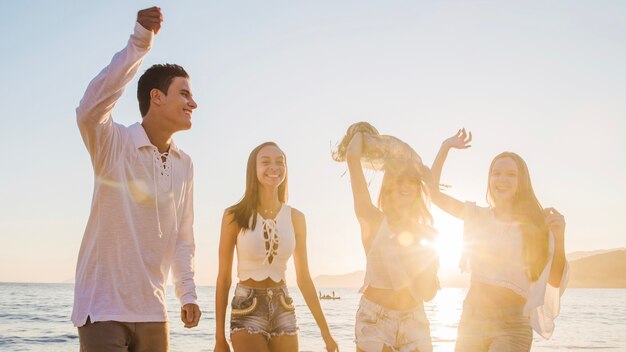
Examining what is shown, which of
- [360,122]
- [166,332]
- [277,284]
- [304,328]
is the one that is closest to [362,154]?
[360,122]

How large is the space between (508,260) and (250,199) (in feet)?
8.75

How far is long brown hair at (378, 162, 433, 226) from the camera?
17.3 feet

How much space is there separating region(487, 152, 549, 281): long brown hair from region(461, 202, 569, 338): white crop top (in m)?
0.05

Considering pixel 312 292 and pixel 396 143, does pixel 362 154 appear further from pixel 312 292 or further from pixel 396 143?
pixel 312 292

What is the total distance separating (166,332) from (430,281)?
2090mm

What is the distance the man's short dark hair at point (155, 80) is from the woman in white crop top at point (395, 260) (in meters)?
1.57

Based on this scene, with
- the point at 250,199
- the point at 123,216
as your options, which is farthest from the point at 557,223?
the point at 123,216

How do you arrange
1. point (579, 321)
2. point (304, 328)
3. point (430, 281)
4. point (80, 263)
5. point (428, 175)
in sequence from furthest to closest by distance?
point (579, 321) → point (304, 328) → point (428, 175) → point (430, 281) → point (80, 263)

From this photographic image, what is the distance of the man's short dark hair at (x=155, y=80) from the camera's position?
15.1 ft

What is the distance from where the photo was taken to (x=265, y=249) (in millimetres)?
6398

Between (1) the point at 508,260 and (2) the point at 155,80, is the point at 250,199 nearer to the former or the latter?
(2) the point at 155,80

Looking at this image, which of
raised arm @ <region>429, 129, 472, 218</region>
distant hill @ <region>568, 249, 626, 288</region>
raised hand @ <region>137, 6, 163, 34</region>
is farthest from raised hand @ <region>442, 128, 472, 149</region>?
distant hill @ <region>568, 249, 626, 288</region>

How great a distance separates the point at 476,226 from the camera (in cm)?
684

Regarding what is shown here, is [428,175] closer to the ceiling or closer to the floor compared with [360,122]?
closer to the floor
